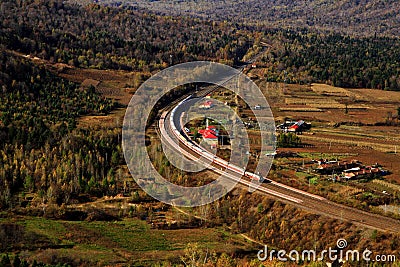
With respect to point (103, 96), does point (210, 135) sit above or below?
below

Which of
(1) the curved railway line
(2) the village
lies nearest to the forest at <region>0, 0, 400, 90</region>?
(2) the village

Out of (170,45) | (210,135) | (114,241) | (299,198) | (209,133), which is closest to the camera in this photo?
(114,241)

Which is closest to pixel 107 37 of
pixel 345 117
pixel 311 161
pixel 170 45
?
pixel 170 45

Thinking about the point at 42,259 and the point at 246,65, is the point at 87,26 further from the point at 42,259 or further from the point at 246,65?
the point at 42,259

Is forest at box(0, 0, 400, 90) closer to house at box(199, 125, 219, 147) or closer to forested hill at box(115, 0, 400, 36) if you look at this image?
house at box(199, 125, 219, 147)

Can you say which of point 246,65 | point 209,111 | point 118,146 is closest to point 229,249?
point 118,146

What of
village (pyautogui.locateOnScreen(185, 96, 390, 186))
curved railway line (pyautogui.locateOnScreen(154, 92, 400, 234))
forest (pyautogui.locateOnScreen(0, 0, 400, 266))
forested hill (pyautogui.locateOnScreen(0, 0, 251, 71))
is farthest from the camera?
forested hill (pyautogui.locateOnScreen(0, 0, 251, 71))

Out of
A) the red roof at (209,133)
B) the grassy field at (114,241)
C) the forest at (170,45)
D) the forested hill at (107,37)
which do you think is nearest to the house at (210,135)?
the red roof at (209,133)

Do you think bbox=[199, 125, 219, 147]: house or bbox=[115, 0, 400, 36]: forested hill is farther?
bbox=[115, 0, 400, 36]: forested hill

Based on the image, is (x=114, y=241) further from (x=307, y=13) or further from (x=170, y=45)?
(x=307, y=13)
